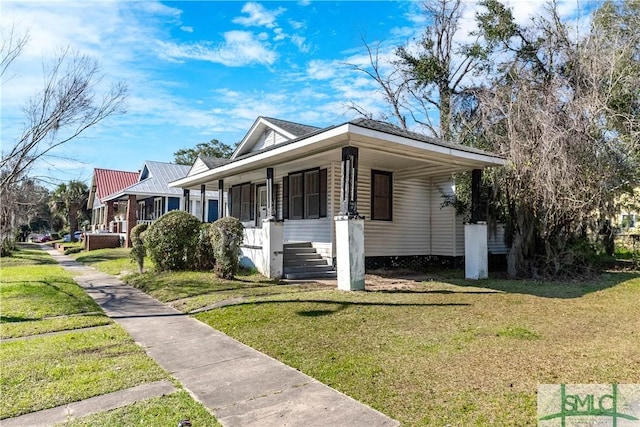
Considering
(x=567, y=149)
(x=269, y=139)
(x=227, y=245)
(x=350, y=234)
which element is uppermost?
(x=269, y=139)

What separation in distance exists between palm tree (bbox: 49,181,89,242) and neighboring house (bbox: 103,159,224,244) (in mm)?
7299

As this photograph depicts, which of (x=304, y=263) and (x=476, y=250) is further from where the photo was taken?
(x=304, y=263)

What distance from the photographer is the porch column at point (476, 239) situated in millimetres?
11656

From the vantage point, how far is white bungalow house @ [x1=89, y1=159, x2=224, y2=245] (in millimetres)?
24922

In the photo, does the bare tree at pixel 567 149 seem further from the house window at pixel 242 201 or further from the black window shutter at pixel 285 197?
the house window at pixel 242 201

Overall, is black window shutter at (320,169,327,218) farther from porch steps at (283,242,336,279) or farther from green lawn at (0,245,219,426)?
green lawn at (0,245,219,426)

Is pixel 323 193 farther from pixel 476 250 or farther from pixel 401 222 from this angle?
pixel 476 250

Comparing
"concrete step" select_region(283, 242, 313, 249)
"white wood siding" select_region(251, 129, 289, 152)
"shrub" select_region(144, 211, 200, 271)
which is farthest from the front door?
"shrub" select_region(144, 211, 200, 271)

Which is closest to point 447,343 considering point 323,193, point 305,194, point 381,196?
point 323,193

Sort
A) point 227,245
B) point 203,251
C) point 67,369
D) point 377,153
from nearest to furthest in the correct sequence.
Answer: point 67,369
point 377,153
point 227,245
point 203,251

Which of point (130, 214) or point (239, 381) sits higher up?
point (130, 214)

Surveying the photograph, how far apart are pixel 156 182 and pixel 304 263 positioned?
17469mm

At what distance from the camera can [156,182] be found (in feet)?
86.0

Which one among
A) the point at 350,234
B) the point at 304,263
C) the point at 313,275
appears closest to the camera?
the point at 350,234
